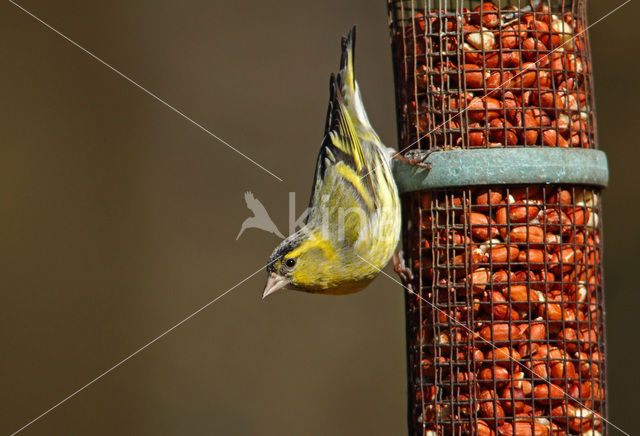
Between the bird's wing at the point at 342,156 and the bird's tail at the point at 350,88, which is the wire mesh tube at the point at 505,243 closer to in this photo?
the bird's wing at the point at 342,156

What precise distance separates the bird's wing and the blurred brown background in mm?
2945

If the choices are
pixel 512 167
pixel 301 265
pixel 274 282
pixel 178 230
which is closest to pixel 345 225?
pixel 301 265

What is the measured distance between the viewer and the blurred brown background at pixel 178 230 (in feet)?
24.4

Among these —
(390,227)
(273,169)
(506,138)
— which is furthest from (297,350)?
(506,138)

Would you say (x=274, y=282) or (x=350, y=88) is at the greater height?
(x=350, y=88)

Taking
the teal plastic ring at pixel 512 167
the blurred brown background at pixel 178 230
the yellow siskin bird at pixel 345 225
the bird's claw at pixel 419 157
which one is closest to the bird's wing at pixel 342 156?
the yellow siskin bird at pixel 345 225

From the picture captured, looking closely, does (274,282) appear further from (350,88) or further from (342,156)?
(350,88)

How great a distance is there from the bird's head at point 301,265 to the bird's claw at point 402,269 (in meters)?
0.32

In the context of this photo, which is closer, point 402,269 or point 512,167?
point 512,167

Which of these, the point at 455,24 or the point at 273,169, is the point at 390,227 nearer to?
the point at 455,24

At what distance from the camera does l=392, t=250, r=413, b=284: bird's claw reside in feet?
11.3

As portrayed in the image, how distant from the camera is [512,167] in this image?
313cm

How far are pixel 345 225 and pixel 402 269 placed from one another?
467 millimetres

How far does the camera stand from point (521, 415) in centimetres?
310
